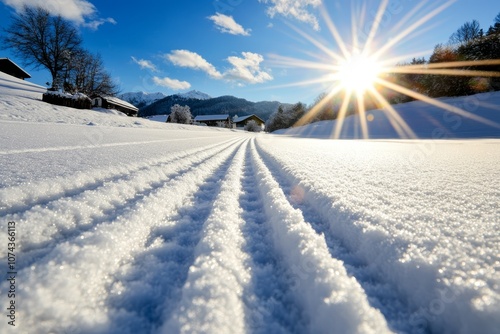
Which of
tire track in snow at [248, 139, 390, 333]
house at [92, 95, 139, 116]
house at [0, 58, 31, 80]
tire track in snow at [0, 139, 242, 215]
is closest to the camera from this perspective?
tire track in snow at [248, 139, 390, 333]

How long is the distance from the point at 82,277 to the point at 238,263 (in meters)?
0.55

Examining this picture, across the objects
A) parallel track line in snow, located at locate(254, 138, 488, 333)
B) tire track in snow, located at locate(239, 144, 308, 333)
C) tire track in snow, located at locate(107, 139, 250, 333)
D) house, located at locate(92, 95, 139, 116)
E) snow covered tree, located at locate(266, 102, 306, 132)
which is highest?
snow covered tree, located at locate(266, 102, 306, 132)

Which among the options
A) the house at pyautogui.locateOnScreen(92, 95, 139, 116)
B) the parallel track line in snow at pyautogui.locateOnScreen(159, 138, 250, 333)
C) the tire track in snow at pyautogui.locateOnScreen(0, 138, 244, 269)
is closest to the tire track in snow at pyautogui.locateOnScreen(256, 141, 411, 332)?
the parallel track line in snow at pyautogui.locateOnScreen(159, 138, 250, 333)

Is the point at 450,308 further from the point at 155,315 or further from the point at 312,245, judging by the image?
the point at 155,315

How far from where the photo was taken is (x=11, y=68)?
25219mm

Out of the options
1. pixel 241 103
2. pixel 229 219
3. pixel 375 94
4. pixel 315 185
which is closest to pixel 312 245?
pixel 229 219

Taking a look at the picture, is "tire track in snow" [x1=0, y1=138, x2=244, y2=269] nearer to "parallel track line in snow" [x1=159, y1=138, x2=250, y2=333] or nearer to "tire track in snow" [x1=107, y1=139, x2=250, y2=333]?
"tire track in snow" [x1=107, y1=139, x2=250, y2=333]

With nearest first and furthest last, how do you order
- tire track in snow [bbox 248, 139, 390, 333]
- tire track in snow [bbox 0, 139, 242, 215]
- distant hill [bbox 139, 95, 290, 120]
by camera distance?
tire track in snow [bbox 248, 139, 390, 333] → tire track in snow [bbox 0, 139, 242, 215] → distant hill [bbox 139, 95, 290, 120]

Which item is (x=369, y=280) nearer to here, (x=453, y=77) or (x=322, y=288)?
(x=322, y=288)

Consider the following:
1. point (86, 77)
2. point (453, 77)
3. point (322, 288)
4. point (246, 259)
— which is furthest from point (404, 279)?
point (86, 77)

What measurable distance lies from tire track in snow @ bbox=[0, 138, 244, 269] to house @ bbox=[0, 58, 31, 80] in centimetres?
3478

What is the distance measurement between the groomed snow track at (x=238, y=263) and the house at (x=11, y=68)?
34480 millimetres

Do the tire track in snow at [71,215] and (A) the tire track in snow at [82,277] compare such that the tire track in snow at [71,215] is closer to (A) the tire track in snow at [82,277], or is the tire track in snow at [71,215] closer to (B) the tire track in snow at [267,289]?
A: (A) the tire track in snow at [82,277]

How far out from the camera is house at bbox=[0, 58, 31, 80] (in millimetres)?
24086
